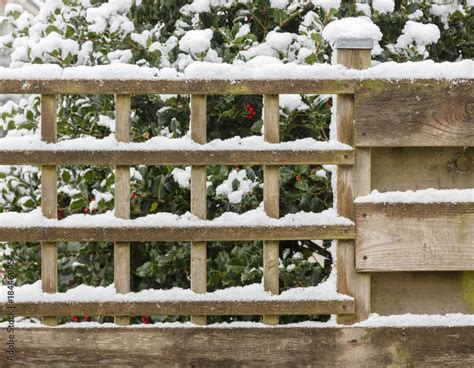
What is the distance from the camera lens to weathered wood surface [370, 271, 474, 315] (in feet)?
11.0

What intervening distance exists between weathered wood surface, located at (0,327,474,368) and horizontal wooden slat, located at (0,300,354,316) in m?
0.07

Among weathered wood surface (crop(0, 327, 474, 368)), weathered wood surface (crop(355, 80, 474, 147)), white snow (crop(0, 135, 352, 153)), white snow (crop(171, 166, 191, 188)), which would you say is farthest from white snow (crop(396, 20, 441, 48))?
weathered wood surface (crop(0, 327, 474, 368))

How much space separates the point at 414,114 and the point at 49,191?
4.73 ft

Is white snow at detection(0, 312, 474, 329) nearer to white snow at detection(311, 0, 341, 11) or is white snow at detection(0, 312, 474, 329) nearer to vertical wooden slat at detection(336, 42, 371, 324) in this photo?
vertical wooden slat at detection(336, 42, 371, 324)

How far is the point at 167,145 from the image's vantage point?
324 cm

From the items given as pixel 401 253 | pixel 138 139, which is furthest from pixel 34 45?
pixel 401 253

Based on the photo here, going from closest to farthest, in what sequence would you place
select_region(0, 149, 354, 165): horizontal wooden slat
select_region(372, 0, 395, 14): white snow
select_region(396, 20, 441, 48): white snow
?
1. select_region(0, 149, 354, 165): horizontal wooden slat
2. select_region(396, 20, 441, 48): white snow
3. select_region(372, 0, 395, 14): white snow

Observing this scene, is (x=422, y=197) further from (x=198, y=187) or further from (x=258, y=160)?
(x=198, y=187)

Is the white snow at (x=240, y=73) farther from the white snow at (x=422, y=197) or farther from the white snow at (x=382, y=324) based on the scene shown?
the white snow at (x=382, y=324)

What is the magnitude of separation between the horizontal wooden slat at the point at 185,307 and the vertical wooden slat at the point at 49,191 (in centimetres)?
10

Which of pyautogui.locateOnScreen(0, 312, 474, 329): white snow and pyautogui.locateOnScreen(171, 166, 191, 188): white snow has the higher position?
pyautogui.locateOnScreen(171, 166, 191, 188): white snow

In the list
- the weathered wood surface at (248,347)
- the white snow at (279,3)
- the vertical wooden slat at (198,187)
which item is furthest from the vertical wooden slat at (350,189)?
the white snow at (279,3)

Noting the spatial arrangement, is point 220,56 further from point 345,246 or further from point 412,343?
point 412,343

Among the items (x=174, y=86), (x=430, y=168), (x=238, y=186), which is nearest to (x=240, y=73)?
(x=174, y=86)
